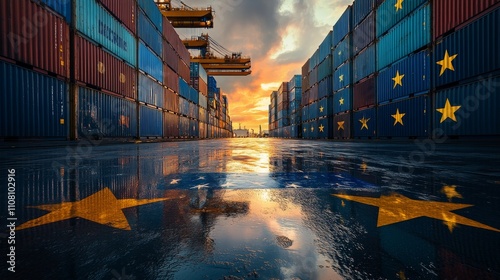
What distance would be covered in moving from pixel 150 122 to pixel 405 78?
18564 millimetres

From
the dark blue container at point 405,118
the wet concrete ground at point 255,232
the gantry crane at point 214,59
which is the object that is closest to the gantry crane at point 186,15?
the gantry crane at point 214,59

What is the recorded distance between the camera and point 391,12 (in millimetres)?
14852

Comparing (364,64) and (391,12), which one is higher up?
(391,12)

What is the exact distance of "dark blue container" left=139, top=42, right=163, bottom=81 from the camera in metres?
18.0

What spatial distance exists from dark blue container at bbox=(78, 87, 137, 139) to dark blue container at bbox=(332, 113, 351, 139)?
18245 millimetres

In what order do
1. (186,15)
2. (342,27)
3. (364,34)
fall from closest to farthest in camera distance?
(364,34), (342,27), (186,15)

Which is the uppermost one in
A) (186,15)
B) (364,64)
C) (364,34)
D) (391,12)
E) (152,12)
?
(186,15)

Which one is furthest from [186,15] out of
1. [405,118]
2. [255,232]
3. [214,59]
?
[255,232]

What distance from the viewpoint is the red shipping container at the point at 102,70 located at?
11.7m

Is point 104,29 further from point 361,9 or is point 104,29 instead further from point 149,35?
point 361,9

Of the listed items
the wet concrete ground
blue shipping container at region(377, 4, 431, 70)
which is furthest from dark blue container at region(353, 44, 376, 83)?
the wet concrete ground

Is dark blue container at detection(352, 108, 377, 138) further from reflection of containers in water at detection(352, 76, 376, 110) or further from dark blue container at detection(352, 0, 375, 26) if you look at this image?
dark blue container at detection(352, 0, 375, 26)

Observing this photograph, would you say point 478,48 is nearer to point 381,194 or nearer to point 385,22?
point 385,22

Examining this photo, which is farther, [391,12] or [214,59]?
[214,59]
